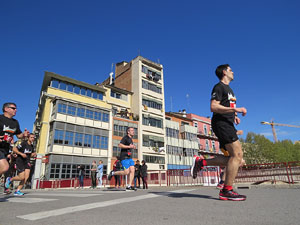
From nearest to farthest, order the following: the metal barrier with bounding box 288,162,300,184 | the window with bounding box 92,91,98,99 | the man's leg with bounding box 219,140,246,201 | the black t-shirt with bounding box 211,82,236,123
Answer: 1. the man's leg with bounding box 219,140,246,201
2. the black t-shirt with bounding box 211,82,236,123
3. the metal barrier with bounding box 288,162,300,184
4. the window with bounding box 92,91,98,99

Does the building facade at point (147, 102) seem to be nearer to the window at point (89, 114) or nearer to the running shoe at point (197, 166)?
the window at point (89, 114)

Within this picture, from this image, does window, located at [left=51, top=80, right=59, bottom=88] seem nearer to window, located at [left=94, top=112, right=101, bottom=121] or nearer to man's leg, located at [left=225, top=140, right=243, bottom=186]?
window, located at [left=94, top=112, right=101, bottom=121]

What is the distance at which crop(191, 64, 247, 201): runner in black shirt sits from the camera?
3279 millimetres

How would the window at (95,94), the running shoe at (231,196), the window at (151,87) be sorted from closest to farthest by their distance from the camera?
the running shoe at (231,196)
the window at (95,94)
the window at (151,87)

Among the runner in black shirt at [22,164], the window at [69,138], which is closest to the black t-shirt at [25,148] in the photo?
the runner in black shirt at [22,164]

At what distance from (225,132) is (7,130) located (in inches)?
163

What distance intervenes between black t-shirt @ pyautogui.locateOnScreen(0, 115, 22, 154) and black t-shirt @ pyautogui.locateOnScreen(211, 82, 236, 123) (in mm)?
3923

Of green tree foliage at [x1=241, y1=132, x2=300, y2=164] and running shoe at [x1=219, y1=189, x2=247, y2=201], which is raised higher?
green tree foliage at [x1=241, y1=132, x2=300, y2=164]

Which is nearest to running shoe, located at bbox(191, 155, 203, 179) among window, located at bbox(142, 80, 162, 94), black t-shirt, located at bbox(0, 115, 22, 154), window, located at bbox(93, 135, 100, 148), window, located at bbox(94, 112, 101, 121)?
black t-shirt, located at bbox(0, 115, 22, 154)

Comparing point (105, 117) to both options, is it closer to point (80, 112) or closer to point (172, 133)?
point (80, 112)

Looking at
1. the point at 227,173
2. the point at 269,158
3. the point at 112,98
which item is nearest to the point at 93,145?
the point at 112,98

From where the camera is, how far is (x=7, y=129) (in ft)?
14.0

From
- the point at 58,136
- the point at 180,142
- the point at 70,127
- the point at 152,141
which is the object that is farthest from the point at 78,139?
the point at 180,142

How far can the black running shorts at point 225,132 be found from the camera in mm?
3365
